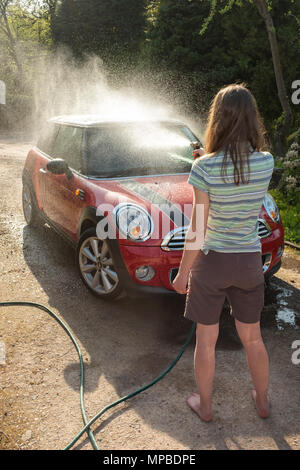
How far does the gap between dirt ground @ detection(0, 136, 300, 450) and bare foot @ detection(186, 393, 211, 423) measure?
0.04 m

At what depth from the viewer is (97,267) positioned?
15.2 ft

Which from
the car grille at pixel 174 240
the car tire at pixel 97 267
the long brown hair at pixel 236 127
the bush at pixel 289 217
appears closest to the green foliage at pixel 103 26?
the bush at pixel 289 217

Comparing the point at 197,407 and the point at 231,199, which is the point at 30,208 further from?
the point at 231,199

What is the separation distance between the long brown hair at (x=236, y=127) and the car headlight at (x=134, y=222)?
1.73 meters

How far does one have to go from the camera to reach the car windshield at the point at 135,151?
16.4 feet

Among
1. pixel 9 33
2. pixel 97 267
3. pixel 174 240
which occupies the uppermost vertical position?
pixel 9 33

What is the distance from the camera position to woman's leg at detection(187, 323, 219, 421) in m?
2.74

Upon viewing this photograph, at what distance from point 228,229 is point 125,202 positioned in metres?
1.89

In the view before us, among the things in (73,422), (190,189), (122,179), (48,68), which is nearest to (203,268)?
(73,422)

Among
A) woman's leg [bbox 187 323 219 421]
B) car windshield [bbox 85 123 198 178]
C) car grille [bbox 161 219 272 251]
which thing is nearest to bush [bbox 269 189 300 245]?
car windshield [bbox 85 123 198 178]

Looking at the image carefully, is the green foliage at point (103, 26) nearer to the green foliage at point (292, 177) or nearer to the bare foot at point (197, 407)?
the green foliage at point (292, 177)

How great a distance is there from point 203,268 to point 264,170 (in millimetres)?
626

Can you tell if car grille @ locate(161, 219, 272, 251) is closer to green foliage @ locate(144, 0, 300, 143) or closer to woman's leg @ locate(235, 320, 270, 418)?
woman's leg @ locate(235, 320, 270, 418)

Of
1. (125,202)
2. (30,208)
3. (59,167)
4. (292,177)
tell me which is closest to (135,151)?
(59,167)
